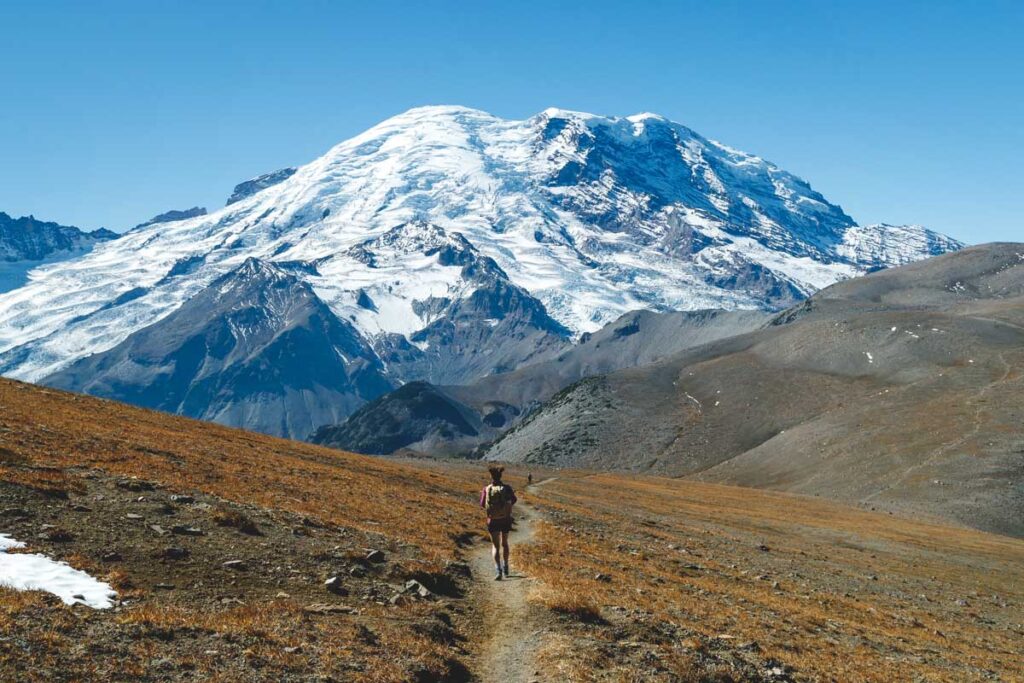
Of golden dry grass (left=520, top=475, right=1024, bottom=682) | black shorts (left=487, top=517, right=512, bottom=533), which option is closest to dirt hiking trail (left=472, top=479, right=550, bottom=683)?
golden dry grass (left=520, top=475, right=1024, bottom=682)

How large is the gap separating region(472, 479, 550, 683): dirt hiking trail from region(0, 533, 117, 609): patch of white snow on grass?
8.11 metres

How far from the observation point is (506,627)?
21.5 meters

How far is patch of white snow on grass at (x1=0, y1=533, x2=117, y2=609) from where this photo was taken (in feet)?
55.7

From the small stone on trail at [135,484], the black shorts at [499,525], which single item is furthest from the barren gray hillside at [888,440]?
the small stone on trail at [135,484]

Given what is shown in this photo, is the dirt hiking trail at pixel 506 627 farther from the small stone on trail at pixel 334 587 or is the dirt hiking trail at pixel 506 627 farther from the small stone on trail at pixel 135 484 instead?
Answer: the small stone on trail at pixel 135 484

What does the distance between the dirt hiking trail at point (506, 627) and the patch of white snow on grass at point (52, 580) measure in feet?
26.6

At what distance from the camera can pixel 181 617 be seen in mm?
16938

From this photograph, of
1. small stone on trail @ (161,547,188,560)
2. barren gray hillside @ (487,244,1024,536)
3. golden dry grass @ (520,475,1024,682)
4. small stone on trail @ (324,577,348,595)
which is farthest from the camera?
barren gray hillside @ (487,244,1024,536)

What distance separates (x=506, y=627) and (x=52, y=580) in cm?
1062

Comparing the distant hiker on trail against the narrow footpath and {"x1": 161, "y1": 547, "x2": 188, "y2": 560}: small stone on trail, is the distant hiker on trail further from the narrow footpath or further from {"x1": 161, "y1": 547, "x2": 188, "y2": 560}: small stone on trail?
{"x1": 161, "y1": 547, "x2": 188, "y2": 560}: small stone on trail

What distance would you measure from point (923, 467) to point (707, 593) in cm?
10728

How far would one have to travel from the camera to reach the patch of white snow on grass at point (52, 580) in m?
17.0

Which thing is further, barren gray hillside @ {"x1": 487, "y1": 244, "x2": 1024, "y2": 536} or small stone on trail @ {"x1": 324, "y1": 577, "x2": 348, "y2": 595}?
barren gray hillside @ {"x1": 487, "y1": 244, "x2": 1024, "y2": 536}

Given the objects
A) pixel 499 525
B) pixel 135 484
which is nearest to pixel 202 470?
pixel 135 484
